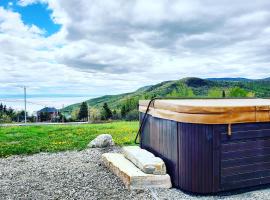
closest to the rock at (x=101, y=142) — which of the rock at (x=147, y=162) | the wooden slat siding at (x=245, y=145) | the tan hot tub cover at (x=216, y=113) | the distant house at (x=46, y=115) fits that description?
the rock at (x=147, y=162)

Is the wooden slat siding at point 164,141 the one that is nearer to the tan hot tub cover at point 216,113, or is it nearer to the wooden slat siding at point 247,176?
the tan hot tub cover at point 216,113

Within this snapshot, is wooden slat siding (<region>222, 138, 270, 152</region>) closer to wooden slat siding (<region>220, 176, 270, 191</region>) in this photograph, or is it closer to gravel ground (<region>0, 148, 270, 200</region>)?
wooden slat siding (<region>220, 176, 270, 191</region>)

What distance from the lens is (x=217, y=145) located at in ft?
18.7

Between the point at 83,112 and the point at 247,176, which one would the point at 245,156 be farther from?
A: the point at 83,112

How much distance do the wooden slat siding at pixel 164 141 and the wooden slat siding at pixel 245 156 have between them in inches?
33.7

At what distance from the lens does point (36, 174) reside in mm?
7609

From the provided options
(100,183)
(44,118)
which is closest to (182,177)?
(100,183)

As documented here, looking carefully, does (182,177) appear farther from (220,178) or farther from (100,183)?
(100,183)

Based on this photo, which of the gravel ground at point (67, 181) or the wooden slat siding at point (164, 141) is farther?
the wooden slat siding at point (164, 141)

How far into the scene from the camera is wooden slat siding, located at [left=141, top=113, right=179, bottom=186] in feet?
20.1

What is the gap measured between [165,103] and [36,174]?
3.46 metres

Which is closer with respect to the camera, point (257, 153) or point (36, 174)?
point (257, 153)

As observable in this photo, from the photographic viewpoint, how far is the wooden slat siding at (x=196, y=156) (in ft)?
18.6

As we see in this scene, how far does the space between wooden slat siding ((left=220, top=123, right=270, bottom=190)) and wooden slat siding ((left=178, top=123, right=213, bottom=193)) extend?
0.26 meters
